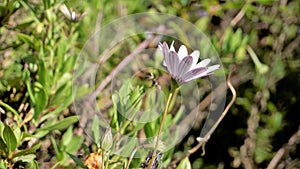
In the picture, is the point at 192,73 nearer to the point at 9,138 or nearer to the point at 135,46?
the point at 9,138

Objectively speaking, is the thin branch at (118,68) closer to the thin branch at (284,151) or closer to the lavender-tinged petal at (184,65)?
the thin branch at (284,151)

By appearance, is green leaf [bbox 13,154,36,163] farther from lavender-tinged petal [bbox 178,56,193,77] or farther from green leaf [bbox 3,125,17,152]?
lavender-tinged petal [bbox 178,56,193,77]

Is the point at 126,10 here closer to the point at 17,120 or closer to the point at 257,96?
the point at 257,96

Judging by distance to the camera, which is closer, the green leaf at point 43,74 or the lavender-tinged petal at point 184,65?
the lavender-tinged petal at point 184,65

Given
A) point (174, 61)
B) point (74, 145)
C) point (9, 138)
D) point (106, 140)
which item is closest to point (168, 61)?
point (174, 61)

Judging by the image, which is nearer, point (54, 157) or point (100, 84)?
point (54, 157)

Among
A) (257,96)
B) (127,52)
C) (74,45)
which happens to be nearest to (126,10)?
(127,52)

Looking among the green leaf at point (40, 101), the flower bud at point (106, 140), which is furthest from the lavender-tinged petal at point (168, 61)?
the green leaf at point (40, 101)
